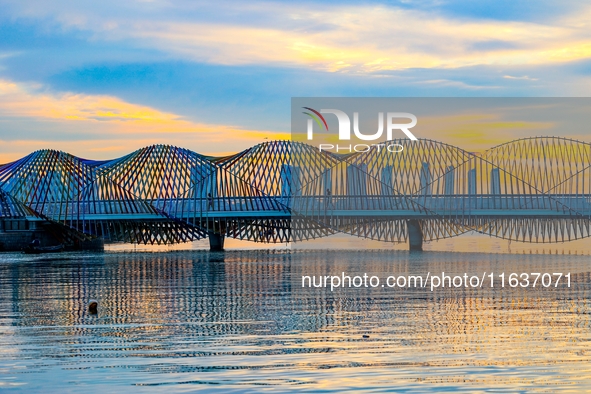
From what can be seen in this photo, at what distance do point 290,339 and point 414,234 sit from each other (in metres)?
83.4

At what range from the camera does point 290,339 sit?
30.9 m

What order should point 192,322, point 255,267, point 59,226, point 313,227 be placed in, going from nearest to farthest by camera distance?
point 192,322 → point 255,267 → point 313,227 → point 59,226

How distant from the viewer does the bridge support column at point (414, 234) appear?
367 feet

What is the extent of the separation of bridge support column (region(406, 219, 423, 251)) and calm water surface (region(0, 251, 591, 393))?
5620 cm

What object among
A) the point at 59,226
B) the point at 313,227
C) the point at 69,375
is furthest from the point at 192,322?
the point at 59,226

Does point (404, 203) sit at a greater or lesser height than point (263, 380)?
greater

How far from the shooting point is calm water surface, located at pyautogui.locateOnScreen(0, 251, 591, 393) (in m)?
24.3

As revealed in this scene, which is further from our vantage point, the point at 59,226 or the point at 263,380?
the point at 59,226

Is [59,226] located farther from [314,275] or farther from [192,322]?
[192,322]

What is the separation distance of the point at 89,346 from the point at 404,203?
85.9 metres

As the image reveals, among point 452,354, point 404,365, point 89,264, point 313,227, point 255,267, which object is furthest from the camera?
point 313,227

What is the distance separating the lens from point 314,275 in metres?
65.4

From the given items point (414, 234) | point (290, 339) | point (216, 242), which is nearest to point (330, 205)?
point (414, 234)

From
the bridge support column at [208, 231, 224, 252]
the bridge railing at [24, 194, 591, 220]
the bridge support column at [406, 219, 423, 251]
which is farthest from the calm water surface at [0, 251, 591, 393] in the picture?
the bridge support column at [208, 231, 224, 252]
